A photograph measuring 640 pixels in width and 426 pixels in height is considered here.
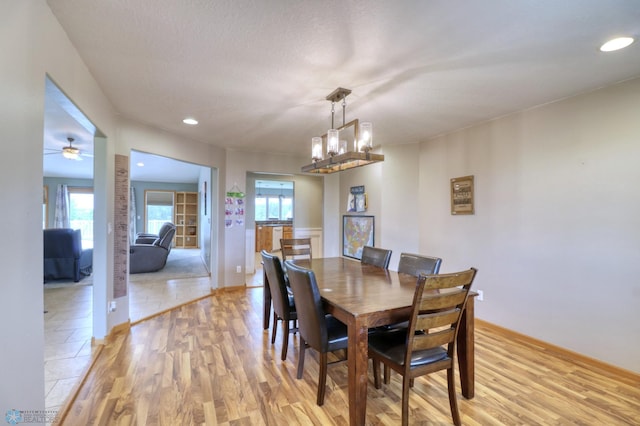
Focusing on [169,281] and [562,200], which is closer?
[562,200]

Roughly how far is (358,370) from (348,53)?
197 centimetres

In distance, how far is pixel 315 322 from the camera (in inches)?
77.0

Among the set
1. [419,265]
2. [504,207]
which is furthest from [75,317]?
[504,207]

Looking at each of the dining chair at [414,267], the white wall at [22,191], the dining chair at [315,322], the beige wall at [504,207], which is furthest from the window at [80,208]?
the dining chair at [414,267]

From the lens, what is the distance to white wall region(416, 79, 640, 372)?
2.35 metres

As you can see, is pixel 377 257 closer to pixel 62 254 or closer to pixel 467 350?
pixel 467 350

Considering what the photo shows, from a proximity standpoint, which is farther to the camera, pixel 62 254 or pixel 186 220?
pixel 186 220

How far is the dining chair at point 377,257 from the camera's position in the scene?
9.94 feet

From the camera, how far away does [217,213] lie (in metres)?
4.67

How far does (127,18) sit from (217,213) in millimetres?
3327

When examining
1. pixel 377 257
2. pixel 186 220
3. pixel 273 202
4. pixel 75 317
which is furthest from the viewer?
pixel 186 220

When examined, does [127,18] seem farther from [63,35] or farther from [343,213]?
[343,213]

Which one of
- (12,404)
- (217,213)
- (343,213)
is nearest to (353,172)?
(343,213)

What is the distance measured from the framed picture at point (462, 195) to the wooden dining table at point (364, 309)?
150 cm
